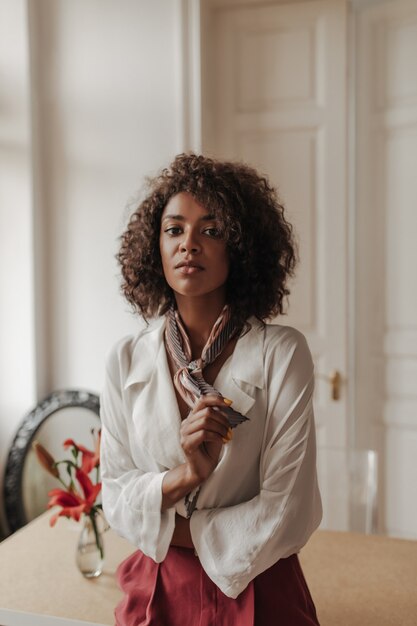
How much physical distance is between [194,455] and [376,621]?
57 cm

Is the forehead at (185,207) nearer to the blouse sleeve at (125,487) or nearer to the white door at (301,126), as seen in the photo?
the blouse sleeve at (125,487)

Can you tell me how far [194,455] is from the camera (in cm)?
103

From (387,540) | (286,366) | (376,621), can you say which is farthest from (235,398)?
(387,540)

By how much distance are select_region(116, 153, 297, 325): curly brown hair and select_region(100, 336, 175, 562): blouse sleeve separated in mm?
144

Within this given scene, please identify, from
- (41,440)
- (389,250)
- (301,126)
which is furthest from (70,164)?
(389,250)

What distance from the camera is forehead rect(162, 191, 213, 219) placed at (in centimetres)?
109

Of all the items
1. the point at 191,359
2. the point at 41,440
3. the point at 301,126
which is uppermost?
the point at 301,126

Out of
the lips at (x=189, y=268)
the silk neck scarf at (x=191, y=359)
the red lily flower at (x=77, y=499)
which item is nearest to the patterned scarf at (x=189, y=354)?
the silk neck scarf at (x=191, y=359)

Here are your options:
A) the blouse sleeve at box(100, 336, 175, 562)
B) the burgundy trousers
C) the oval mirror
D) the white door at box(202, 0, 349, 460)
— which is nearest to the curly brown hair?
the blouse sleeve at box(100, 336, 175, 562)

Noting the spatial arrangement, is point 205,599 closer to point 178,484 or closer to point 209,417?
point 178,484

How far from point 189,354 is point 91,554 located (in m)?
0.64

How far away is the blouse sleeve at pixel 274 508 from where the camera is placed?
103 cm

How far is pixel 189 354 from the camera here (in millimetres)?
1129

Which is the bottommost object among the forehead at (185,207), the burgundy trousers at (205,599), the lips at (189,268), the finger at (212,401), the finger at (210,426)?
the burgundy trousers at (205,599)
